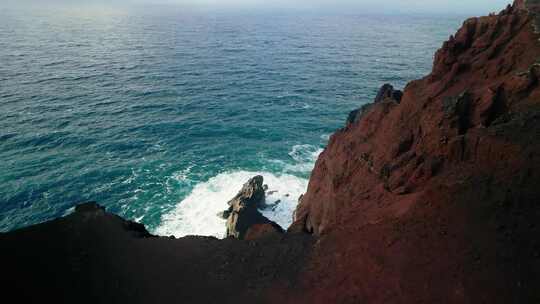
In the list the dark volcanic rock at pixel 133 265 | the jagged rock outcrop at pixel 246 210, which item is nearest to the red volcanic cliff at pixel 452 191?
the dark volcanic rock at pixel 133 265

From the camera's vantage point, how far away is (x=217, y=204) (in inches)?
1665

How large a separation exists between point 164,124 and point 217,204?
24336mm

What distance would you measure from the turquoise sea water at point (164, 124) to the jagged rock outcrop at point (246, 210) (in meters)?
2.26

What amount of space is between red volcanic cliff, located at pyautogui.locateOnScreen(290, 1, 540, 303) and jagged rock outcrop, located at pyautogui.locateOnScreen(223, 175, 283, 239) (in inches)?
493

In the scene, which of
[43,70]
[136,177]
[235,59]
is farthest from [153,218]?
[235,59]

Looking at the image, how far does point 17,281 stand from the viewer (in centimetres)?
1869

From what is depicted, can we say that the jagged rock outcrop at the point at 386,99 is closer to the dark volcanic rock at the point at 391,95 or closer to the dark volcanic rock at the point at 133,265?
the dark volcanic rock at the point at 391,95

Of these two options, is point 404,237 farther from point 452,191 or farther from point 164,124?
point 164,124

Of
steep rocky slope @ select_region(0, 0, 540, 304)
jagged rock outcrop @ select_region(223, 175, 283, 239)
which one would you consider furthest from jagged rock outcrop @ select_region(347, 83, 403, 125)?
jagged rock outcrop @ select_region(223, 175, 283, 239)

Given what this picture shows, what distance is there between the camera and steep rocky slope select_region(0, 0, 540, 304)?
15.8 metres

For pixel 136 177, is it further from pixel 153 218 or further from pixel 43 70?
pixel 43 70

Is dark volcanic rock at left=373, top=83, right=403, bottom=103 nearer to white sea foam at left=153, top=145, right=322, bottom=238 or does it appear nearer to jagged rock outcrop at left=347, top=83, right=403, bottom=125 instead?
jagged rock outcrop at left=347, top=83, right=403, bottom=125

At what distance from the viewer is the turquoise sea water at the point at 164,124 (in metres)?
42.2

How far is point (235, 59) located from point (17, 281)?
323ft
